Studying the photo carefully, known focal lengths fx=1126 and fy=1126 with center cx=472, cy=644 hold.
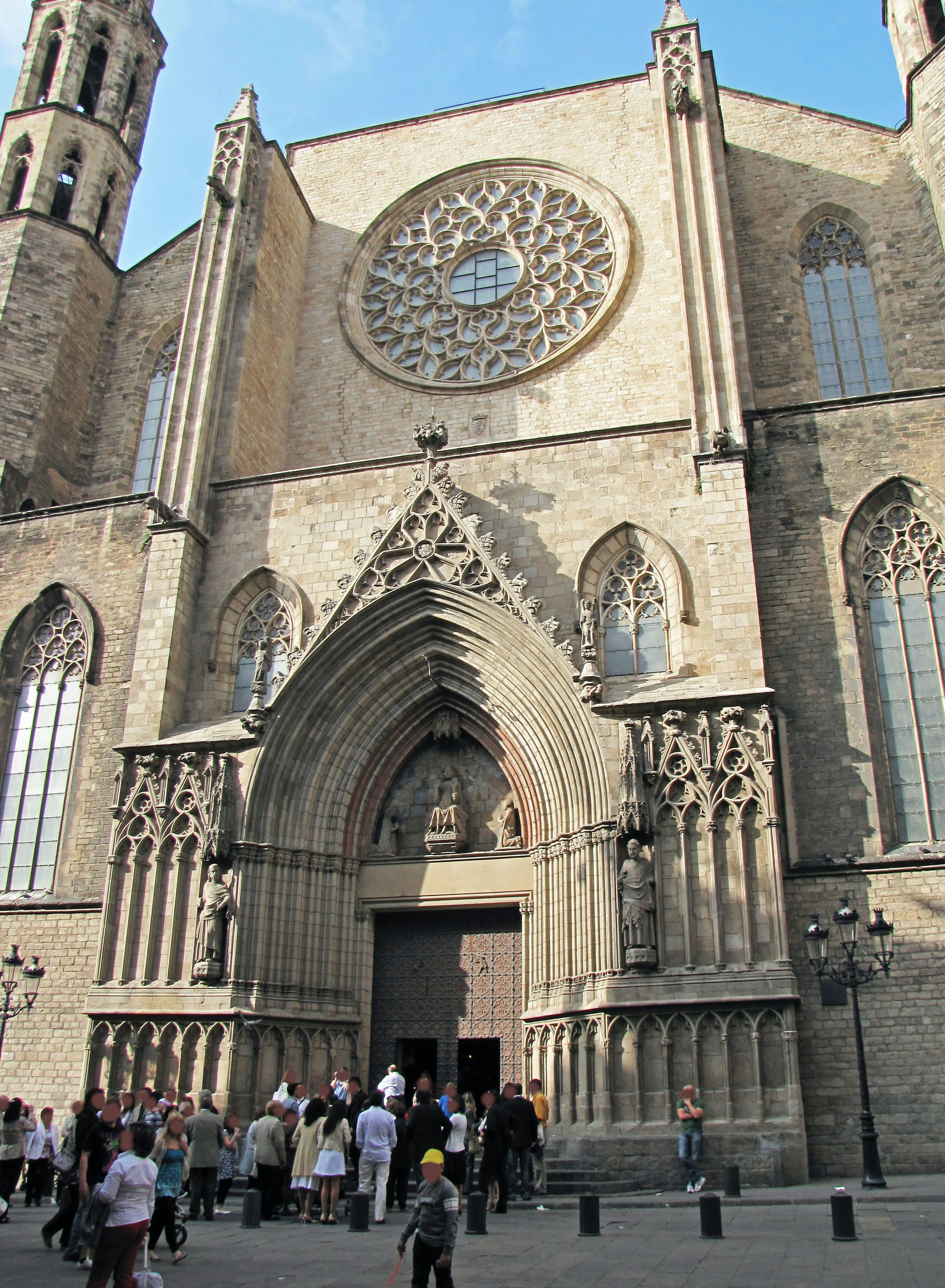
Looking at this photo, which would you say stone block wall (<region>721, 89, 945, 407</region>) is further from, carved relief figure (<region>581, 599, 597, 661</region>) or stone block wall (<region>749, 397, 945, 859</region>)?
carved relief figure (<region>581, 599, 597, 661</region>)

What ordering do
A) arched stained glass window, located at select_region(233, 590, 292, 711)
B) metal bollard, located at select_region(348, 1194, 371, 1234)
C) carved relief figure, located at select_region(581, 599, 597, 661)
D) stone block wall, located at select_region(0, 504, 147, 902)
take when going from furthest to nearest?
arched stained glass window, located at select_region(233, 590, 292, 711) → stone block wall, located at select_region(0, 504, 147, 902) → carved relief figure, located at select_region(581, 599, 597, 661) → metal bollard, located at select_region(348, 1194, 371, 1234)

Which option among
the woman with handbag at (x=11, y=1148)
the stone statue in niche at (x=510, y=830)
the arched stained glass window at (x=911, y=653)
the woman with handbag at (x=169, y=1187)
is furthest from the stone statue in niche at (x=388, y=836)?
the woman with handbag at (x=169, y=1187)

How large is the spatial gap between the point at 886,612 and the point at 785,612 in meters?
1.40

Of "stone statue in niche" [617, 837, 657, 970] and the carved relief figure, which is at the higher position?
the carved relief figure

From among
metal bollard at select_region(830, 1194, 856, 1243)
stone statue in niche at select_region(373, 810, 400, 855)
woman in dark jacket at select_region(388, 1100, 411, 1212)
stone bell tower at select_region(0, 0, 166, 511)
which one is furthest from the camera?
stone bell tower at select_region(0, 0, 166, 511)

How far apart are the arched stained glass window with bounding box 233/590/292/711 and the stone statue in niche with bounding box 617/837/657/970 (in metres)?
6.28

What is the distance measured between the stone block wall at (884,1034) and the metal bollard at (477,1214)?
5289mm

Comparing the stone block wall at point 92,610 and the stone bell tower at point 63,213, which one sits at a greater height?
the stone bell tower at point 63,213

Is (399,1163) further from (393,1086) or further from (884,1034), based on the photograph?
(884,1034)

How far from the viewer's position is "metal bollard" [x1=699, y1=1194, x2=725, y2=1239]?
870 cm

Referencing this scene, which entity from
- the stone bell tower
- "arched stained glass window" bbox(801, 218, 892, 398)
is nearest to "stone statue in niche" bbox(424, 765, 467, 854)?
"arched stained glass window" bbox(801, 218, 892, 398)

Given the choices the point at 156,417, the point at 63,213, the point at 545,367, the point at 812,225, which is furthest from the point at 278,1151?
the point at 63,213

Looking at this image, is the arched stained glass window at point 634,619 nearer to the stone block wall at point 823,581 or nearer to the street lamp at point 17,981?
the stone block wall at point 823,581

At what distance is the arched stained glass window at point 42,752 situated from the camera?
17.8 m
